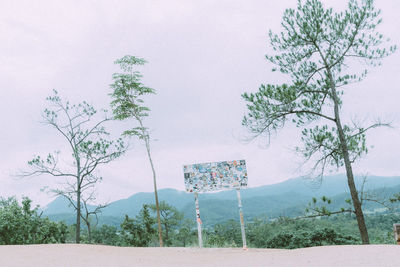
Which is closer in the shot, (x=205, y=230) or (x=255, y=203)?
(x=205, y=230)

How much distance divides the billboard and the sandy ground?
1.84 meters

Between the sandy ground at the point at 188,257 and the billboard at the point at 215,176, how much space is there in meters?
1.84

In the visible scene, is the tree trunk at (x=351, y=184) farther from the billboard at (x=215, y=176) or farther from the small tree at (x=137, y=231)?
the small tree at (x=137, y=231)

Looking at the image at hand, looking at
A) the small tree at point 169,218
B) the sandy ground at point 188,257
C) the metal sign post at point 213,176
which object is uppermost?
the metal sign post at point 213,176

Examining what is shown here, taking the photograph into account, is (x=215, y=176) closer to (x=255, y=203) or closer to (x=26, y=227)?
(x=26, y=227)

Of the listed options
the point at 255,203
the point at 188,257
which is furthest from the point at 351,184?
the point at 255,203

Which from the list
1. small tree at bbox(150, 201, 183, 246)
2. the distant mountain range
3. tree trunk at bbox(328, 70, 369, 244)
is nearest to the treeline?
small tree at bbox(150, 201, 183, 246)

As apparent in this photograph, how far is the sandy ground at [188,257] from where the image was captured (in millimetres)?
6254

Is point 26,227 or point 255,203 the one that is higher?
point 255,203

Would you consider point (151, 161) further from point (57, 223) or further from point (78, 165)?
point (57, 223)

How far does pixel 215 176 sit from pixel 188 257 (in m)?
2.74

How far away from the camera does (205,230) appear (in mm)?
17953

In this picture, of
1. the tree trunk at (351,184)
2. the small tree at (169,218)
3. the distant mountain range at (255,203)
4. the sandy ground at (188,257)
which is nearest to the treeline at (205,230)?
the small tree at (169,218)

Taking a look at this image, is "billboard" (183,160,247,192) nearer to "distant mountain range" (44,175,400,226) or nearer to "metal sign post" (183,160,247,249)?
"metal sign post" (183,160,247,249)
